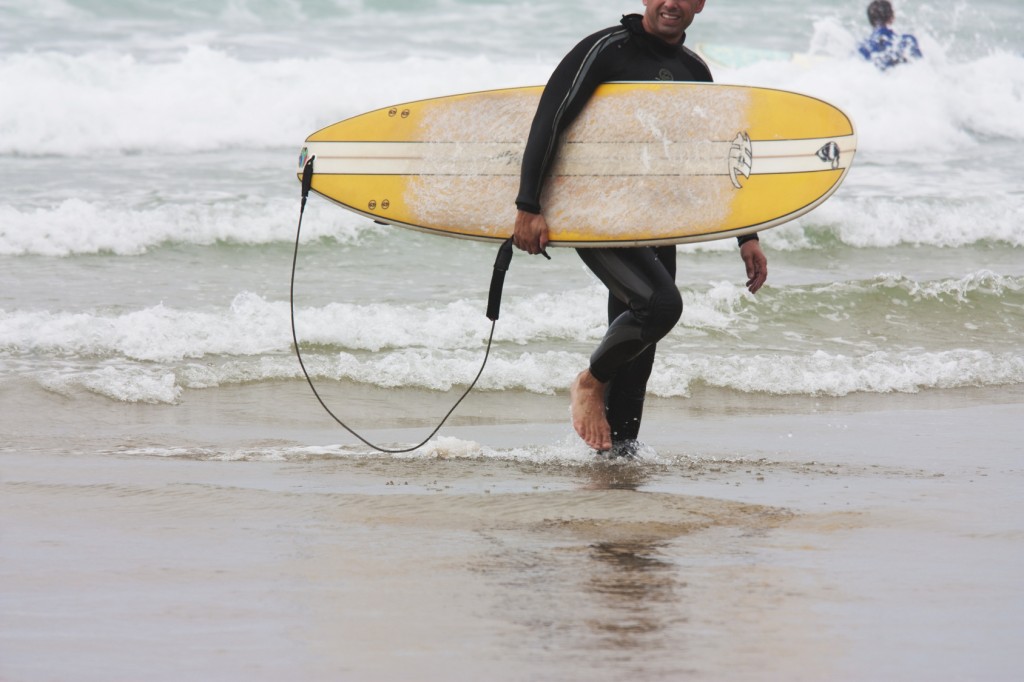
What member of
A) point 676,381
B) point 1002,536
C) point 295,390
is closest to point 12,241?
point 295,390

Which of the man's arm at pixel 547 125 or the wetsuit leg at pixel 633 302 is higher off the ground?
the man's arm at pixel 547 125

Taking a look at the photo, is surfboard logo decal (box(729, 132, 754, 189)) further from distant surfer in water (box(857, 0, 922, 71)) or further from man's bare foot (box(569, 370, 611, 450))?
distant surfer in water (box(857, 0, 922, 71))

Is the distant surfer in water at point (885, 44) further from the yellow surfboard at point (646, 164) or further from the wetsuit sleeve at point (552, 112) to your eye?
the wetsuit sleeve at point (552, 112)

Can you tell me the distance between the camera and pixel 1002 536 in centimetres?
324

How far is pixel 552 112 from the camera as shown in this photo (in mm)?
3889

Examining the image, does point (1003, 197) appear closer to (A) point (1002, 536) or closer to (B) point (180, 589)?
(A) point (1002, 536)

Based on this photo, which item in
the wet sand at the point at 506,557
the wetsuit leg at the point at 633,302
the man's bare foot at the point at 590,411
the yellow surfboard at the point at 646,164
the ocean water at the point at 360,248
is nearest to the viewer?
the wet sand at the point at 506,557

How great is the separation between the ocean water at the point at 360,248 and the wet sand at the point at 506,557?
3.67ft

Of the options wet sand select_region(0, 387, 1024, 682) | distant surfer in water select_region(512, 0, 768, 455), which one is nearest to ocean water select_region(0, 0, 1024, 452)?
wet sand select_region(0, 387, 1024, 682)

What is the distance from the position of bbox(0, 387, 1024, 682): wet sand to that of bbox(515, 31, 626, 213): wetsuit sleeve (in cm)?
93

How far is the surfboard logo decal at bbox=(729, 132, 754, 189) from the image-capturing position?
4.14m

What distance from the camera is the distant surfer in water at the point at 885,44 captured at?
1650cm

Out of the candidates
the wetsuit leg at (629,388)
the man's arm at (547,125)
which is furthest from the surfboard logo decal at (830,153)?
the man's arm at (547,125)

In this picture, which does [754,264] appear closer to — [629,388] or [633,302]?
[633,302]
